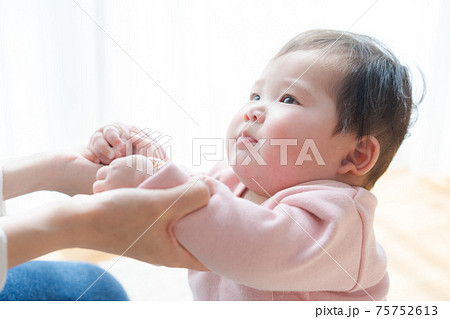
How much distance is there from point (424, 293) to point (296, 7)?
2.81 ft

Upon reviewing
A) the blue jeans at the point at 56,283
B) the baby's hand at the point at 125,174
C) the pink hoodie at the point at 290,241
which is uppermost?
the baby's hand at the point at 125,174

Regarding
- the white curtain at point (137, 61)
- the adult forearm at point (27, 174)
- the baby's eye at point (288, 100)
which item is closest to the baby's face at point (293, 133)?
the baby's eye at point (288, 100)

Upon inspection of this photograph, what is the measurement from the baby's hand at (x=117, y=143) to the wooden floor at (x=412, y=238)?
1.83 feet

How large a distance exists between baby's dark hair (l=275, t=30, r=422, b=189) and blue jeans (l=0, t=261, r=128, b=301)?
1.53 feet

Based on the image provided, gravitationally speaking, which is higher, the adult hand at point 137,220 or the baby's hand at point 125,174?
the baby's hand at point 125,174

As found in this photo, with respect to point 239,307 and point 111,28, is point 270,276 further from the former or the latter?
point 111,28

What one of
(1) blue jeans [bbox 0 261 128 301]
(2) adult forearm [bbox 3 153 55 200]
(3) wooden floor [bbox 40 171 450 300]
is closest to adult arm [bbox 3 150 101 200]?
(2) adult forearm [bbox 3 153 55 200]

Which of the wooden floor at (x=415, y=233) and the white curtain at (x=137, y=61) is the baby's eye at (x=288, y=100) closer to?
the white curtain at (x=137, y=61)

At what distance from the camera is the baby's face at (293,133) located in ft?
2.32

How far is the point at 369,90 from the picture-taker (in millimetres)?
713

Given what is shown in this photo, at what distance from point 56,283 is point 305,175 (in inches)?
17.6

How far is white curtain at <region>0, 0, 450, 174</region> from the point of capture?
1.27 meters

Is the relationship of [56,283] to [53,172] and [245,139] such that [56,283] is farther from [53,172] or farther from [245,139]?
[245,139]

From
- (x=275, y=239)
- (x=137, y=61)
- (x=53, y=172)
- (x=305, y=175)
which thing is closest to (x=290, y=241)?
(x=275, y=239)
